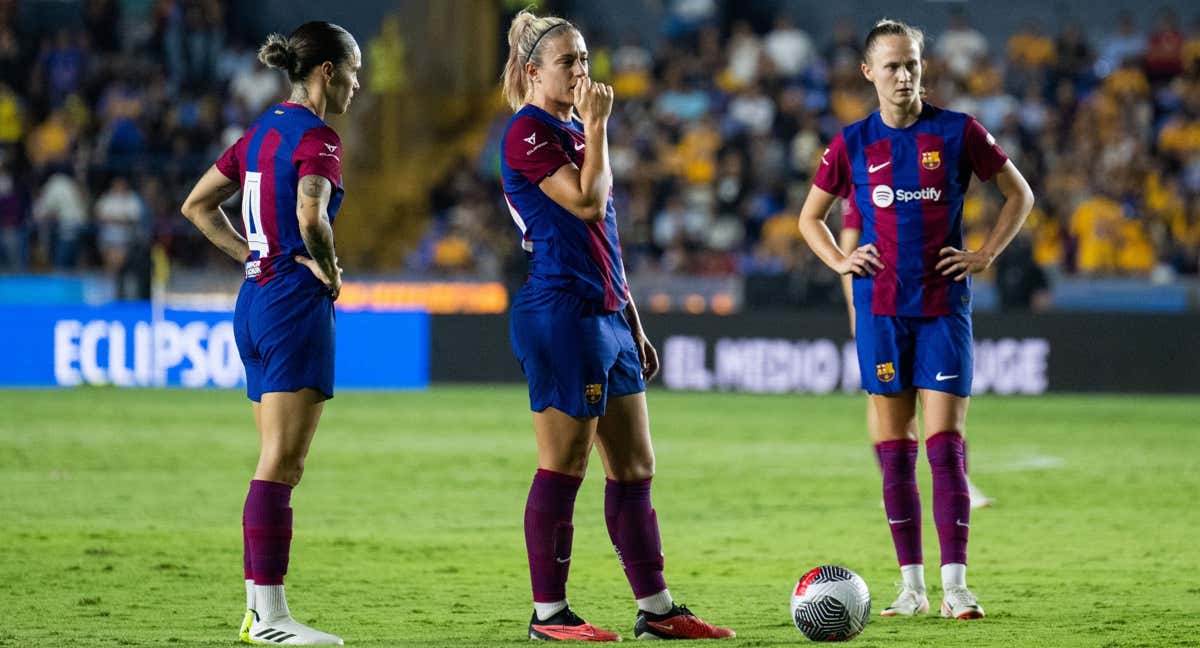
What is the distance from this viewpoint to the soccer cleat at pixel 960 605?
6707 mm

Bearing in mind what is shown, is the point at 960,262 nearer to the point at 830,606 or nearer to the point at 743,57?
the point at 830,606

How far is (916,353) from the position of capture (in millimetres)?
7023

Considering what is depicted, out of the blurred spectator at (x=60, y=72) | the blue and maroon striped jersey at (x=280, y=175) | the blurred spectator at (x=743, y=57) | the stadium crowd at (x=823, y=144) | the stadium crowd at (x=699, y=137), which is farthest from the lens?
the blurred spectator at (x=60, y=72)

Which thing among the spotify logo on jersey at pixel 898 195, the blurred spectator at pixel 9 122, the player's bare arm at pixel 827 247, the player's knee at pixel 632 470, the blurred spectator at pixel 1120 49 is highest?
the blurred spectator at pixel 1120 49

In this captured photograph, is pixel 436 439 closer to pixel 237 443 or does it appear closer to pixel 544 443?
pixel 237 443

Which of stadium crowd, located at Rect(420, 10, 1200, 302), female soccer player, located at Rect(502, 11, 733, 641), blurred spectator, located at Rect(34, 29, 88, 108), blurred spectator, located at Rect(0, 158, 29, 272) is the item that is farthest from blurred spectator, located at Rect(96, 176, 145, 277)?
female soccer player, located at Rect(502, 11, 733, 641)

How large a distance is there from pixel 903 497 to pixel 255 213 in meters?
2.69

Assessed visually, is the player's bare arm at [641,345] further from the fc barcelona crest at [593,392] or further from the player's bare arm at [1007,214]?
the player's bare arm at [1007,214]

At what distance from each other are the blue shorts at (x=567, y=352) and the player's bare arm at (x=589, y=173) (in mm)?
339

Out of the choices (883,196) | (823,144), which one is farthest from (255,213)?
(823,144)

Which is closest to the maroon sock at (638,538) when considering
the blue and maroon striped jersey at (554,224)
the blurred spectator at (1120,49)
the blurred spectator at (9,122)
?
the blue and maroon striped jersey at (554,224)

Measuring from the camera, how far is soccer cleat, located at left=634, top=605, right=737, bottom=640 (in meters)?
6.22

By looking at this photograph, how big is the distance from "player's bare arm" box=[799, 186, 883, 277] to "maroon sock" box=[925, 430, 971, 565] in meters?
0.70

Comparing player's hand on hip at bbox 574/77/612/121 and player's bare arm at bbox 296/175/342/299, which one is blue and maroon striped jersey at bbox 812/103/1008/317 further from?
player's bare arm at bbox 296/175/342/299
